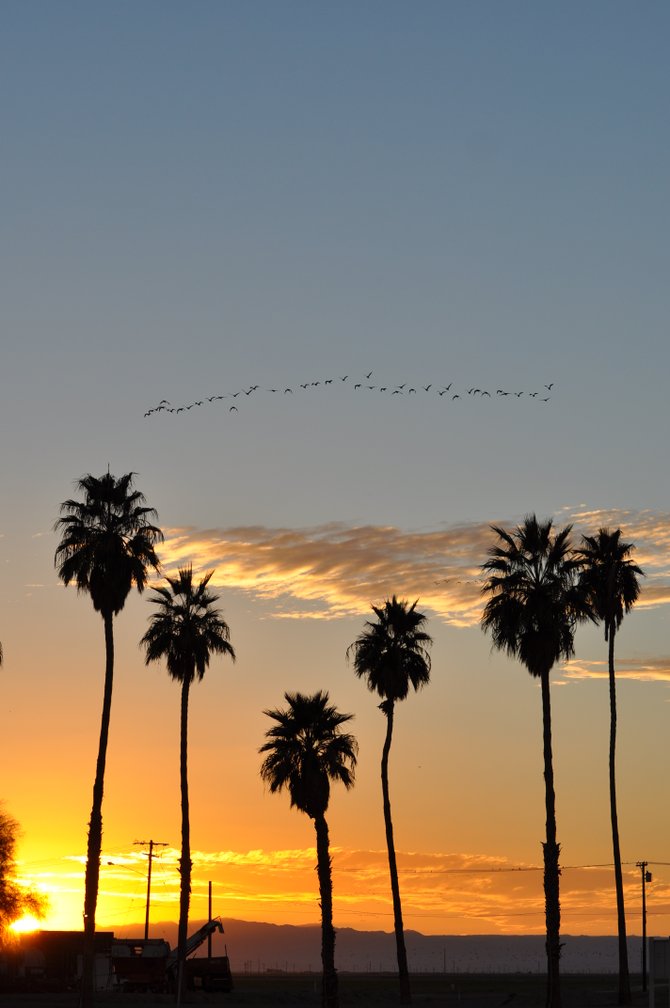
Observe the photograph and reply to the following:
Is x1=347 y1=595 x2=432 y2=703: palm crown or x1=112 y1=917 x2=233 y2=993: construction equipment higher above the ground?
x1=347 y1=595 x2=432 y2=703: palm crown

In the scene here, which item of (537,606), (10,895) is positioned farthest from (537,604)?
(10,895)

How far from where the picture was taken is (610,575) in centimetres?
8656

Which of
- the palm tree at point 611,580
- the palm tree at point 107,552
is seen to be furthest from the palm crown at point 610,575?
the palm tree at point 107,552

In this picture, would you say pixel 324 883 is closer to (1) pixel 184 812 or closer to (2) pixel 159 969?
(1) pixel 184 812

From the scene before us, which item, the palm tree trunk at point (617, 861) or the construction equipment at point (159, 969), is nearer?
the palm tree trunk at point (617, 861)

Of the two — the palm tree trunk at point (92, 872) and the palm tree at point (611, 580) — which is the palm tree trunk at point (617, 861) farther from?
the palm tree trunk at point (92, 872)

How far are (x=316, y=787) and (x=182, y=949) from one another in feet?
38.6

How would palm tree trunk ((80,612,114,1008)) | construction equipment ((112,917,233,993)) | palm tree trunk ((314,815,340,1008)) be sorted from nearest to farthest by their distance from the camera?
palm tree trunk ((80,612,114,1008))
palm tree trunk ((314,815,340,1008))
construction equipment ((112,917,233,993))

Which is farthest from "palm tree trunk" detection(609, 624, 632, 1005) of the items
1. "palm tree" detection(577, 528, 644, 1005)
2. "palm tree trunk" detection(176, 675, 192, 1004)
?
"palm tree trunk" detection(176, 675, 192, 1004)

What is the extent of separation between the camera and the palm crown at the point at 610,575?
86.4 m

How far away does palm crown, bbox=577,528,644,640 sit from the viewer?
284 ft

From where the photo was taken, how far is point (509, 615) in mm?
70750

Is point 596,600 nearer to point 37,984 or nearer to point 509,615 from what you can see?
point 509,615

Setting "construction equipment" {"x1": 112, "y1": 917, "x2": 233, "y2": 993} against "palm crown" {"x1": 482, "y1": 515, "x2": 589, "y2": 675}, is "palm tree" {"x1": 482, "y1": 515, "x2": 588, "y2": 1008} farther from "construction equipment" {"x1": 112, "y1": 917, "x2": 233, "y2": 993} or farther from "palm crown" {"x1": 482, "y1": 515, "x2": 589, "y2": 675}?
"construction equipment" {"x1": 112, "y1": 917, "x2": 233, "y2": 993}
